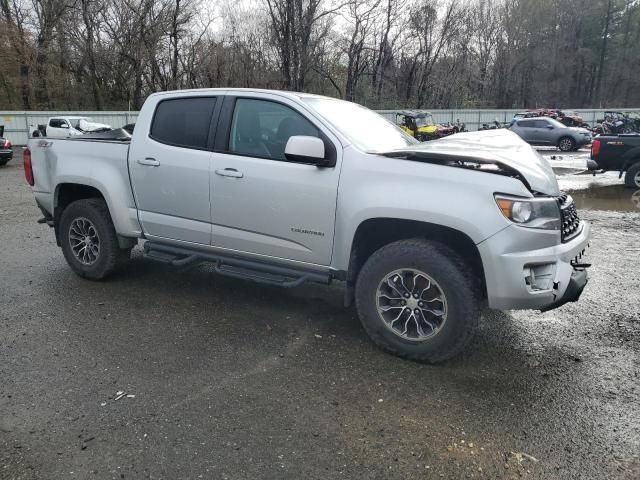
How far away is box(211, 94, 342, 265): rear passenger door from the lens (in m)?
4.00

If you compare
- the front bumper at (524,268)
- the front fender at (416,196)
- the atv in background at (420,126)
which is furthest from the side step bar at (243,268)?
the atv in background at (420,126)

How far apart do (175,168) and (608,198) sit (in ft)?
32.8

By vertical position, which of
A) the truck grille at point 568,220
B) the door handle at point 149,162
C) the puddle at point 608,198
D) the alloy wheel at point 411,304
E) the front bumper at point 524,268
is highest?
the door handle at point 149,162

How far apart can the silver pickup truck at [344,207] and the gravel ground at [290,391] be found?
0.46 meters

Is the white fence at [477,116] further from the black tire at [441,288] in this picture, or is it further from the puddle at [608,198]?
the black tire at [441,288]

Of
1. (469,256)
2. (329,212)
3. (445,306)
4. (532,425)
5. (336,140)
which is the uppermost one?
(336,140)

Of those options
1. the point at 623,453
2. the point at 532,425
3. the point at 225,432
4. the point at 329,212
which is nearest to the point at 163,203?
the point at 329,212

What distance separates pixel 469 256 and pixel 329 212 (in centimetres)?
108

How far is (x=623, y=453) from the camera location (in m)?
2.77

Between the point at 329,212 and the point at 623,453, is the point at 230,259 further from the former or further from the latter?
the point at 623,453

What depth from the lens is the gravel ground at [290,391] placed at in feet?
8.86

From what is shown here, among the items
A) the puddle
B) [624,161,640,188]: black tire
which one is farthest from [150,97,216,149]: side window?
[624,161,640,188]: black tire

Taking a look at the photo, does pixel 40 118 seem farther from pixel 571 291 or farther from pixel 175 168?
pixel 571 291

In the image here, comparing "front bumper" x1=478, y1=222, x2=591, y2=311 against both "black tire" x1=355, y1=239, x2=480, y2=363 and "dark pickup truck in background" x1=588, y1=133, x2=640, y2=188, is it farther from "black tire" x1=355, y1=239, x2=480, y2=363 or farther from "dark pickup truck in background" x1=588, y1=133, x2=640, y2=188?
"dark pickup truck in background" x1=588, y1=133, x2=640, y2=188
